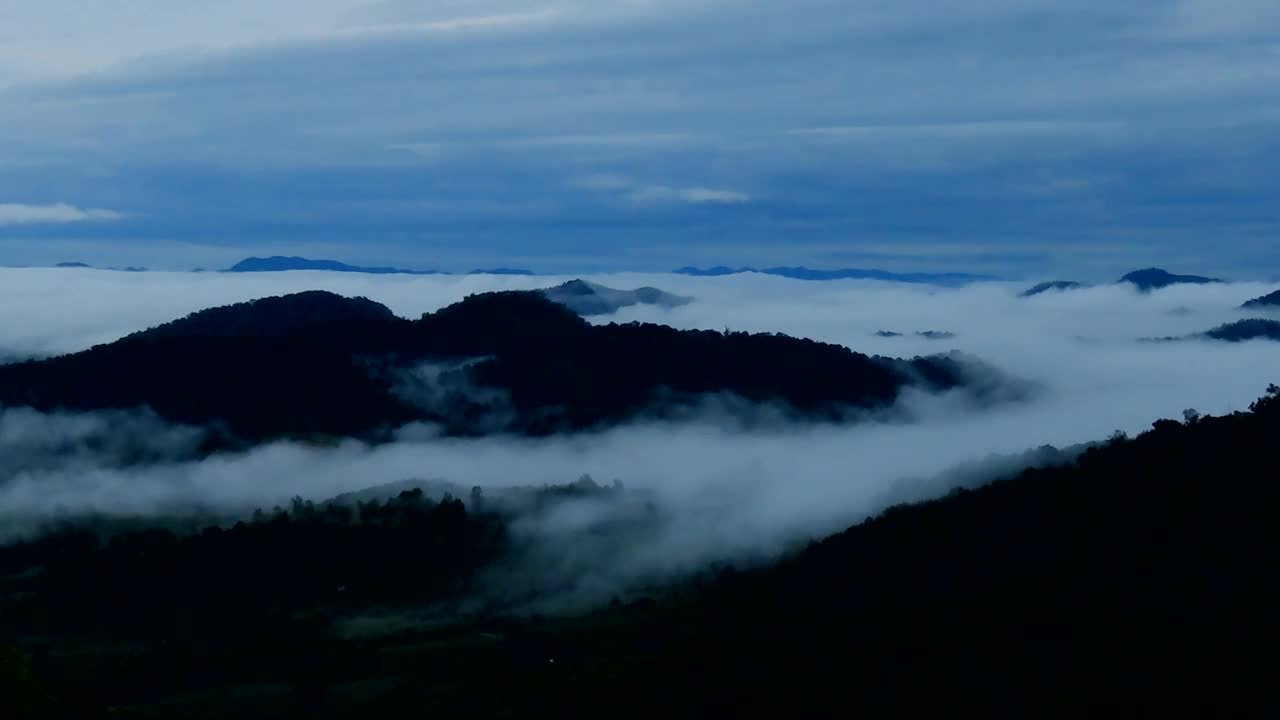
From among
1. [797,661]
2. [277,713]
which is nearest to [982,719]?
[797,661]

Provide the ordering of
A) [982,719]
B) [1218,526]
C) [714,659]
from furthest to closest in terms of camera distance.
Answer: [714,659], [1218,526], [982,719]

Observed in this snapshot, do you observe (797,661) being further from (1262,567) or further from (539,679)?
(1262,567)

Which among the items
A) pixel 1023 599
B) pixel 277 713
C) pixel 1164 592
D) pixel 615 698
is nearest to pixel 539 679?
pixel 615 698

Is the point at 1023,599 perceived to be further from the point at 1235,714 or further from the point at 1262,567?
the point at 1235,714

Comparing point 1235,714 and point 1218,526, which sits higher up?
point 1218,526

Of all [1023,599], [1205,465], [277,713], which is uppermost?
[1205,465]

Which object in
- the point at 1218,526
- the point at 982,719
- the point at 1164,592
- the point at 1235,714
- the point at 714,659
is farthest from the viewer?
the point at 714,659

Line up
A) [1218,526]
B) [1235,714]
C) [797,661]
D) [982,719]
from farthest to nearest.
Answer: [797,661], [1218,526], [982,719], [1235,714]

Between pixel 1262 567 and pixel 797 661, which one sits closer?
pixel 1262 567

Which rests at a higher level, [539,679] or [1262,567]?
[1262,567]
